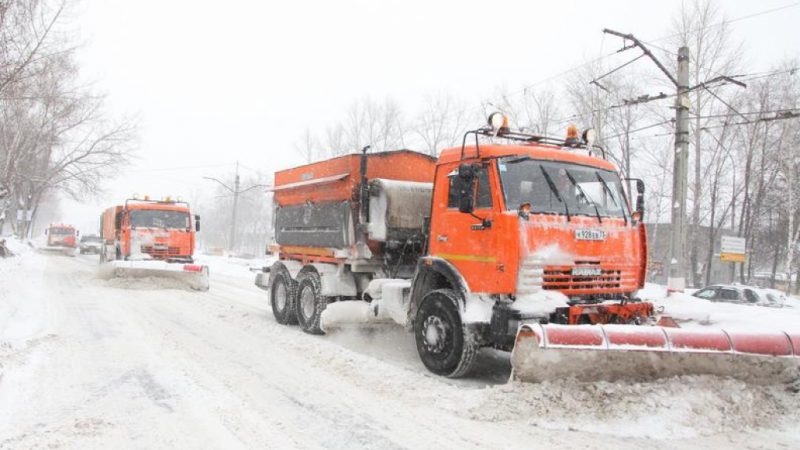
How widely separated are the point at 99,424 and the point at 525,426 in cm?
344

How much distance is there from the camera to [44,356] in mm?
7062

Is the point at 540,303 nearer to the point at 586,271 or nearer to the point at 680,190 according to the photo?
the point at 586,271

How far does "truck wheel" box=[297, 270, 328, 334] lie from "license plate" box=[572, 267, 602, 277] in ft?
13.9

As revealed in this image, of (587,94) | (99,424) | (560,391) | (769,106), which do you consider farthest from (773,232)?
(99,424)

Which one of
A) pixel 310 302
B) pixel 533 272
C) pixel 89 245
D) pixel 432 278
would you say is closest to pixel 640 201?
pixel 533 272

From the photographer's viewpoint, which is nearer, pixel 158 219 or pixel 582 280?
pixel 582 280

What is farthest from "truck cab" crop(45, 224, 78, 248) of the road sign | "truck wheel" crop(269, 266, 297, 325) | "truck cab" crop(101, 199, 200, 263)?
the road sign

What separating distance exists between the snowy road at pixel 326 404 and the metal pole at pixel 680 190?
7.38m

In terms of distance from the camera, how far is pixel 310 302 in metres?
9.59

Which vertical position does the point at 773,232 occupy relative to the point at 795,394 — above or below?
above

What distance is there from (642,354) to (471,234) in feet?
6.94

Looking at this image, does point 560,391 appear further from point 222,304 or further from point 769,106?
point 769,106

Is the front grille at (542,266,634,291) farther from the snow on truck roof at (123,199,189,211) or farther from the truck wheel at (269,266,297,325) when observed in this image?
the snow on truck roof at (123,199,189,211)

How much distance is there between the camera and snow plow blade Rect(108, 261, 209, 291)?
53.6 ft
